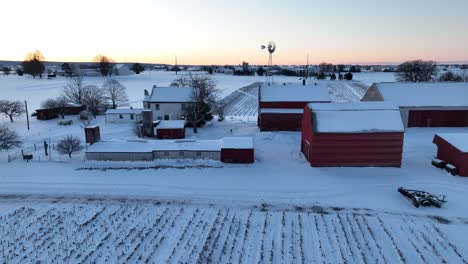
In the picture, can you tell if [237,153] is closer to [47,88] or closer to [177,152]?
[177,152]

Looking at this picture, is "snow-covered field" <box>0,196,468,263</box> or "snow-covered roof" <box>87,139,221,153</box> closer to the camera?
"snow-covered field" <box>0,196,468,263</box>

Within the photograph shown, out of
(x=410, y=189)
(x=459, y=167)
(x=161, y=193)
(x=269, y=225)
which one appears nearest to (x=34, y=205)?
(x=161, y=193)

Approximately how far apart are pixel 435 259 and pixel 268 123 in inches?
982

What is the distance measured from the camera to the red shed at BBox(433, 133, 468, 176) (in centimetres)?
2280

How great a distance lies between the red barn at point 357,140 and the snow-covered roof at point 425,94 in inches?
534

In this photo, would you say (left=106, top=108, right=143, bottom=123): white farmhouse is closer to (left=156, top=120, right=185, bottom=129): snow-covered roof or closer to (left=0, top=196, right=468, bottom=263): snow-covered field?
(left=156, top=120, right=185, bottom=129): snow-covered roof

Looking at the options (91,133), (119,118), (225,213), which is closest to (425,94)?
(225,213)

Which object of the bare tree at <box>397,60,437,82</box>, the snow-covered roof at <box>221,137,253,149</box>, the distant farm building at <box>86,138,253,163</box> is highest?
the bare tree at <box>397,60,437,82</box>

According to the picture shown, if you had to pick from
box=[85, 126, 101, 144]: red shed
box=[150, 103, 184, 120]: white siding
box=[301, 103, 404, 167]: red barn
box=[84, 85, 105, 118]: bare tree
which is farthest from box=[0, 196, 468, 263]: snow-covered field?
box=[84, 85, 105, 118]: bare tree

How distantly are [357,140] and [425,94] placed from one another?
65.6 ft

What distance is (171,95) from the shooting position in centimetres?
4441

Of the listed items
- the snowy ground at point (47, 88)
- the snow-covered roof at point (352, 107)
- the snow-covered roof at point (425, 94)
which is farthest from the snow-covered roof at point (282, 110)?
the snowy ground at point (47, 88)

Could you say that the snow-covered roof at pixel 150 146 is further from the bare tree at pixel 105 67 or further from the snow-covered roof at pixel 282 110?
the bare tree at pixel 105 67

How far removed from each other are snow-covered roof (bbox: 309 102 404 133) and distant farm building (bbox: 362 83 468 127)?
12671mm
